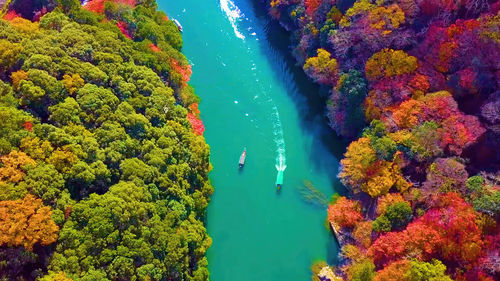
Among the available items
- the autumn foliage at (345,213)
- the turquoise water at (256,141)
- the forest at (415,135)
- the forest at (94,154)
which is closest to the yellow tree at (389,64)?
the forest at (415,135)

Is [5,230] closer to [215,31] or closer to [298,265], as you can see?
[298,265]

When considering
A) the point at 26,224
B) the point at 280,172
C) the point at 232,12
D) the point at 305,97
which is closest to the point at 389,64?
the point at 305,97

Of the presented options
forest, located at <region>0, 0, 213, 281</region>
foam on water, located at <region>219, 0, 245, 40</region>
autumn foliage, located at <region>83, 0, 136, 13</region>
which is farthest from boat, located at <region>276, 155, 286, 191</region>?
autumn foliage, located at <region>83, 0, 136, 13</region>

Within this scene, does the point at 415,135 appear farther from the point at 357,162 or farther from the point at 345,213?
the point at 345,213

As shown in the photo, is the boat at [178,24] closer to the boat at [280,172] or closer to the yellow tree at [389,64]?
the boat at [280,172]

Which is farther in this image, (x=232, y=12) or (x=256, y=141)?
(x=232, y=12)

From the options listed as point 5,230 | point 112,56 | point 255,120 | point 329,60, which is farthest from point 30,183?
point 329,60
